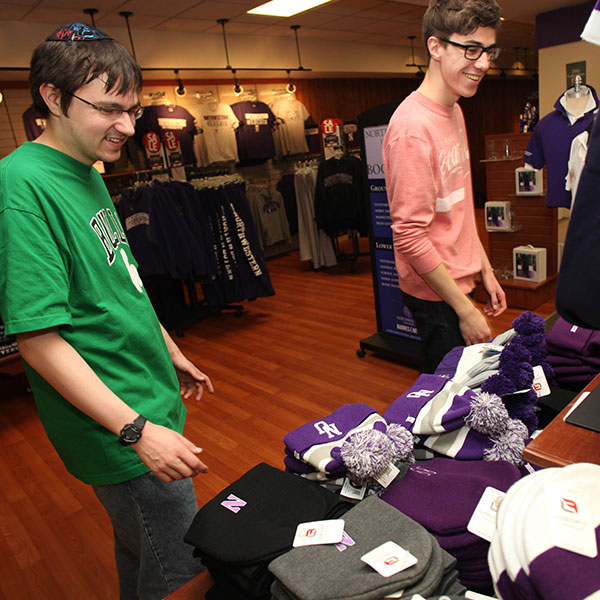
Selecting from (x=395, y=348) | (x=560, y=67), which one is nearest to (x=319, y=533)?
(x=395, y=348)

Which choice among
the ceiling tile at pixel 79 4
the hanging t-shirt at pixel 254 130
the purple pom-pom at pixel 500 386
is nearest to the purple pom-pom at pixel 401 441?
the purple pom-pom at pixel 500 386

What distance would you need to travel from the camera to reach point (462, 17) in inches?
55.7

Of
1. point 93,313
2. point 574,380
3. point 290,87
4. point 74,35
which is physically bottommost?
point 574,380

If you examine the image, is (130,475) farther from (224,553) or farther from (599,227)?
(599,227)

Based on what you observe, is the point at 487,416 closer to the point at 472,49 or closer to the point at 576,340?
the point at 576,340

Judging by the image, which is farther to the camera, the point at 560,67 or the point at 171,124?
the point at 171,124

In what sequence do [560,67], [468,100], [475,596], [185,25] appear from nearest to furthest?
[475,596]
[185,25]
[560,67]
[468,100]

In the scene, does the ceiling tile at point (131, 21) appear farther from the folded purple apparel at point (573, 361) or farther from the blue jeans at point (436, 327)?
the folded purple apparel at point (573, 361)

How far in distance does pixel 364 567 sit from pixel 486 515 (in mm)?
248

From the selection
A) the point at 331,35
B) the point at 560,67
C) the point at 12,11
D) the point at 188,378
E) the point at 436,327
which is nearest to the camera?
the point at 188,378

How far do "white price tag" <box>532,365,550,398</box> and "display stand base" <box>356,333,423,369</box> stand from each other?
89.7 inches

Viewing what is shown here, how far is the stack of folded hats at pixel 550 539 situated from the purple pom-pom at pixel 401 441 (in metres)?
0.33

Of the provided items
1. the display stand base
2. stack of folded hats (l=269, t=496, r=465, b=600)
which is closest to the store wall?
the display stand base

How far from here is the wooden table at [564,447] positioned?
85 centimetres
